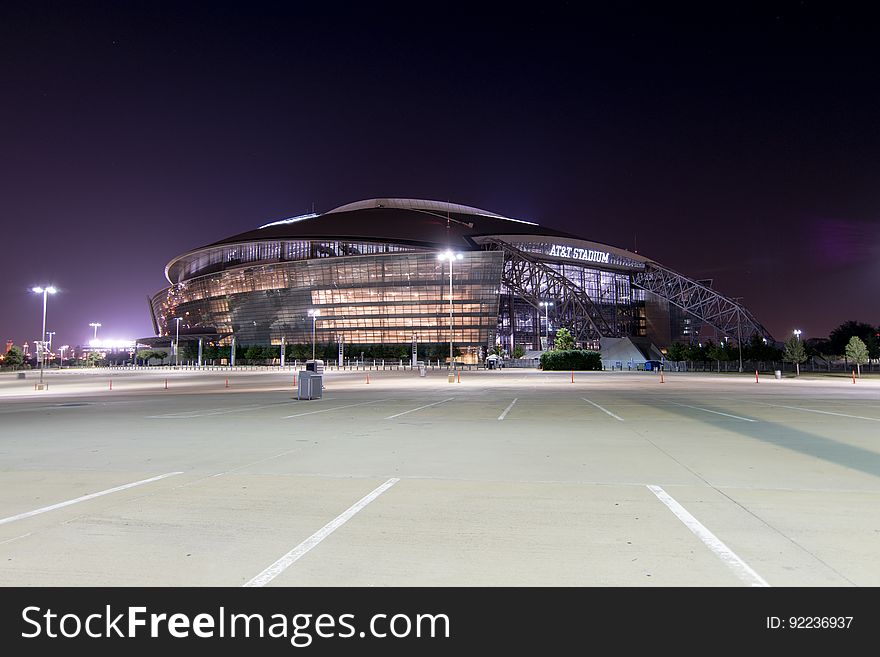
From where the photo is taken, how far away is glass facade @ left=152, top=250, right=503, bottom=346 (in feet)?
385

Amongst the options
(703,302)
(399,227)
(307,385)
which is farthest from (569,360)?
(399,227)

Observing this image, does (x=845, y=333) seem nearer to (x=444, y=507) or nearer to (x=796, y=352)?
(x=796, y=352)

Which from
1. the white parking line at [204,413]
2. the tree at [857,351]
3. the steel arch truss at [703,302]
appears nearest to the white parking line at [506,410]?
the white parking line at [204,413]

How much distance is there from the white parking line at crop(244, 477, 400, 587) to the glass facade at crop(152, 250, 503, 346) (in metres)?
106

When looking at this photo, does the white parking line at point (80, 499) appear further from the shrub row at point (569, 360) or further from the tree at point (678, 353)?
the tree at point (678, 353)

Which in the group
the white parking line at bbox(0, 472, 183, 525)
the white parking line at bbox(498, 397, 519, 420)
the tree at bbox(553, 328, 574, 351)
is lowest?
the white parking line at bbox(498, 397, 519, 420)

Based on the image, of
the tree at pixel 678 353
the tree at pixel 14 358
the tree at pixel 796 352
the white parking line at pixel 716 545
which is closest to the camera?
the white parking line at pixel 716 545

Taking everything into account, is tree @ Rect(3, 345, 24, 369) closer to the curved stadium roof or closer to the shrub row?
the curved stadium roof

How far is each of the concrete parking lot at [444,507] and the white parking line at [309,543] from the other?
0.04 meters

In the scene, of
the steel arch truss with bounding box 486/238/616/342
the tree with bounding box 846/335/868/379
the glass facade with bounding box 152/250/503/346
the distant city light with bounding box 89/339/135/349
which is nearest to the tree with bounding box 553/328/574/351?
the steel arch truss with bounding box 486/238/616/342

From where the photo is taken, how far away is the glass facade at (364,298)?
385 feet

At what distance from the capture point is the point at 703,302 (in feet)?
395
